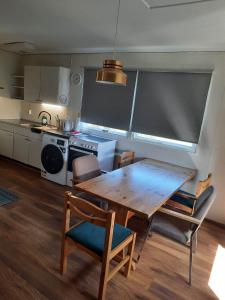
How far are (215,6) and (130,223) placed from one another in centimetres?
252

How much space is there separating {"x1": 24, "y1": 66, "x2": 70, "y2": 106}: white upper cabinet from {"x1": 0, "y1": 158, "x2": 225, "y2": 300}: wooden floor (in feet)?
7.00

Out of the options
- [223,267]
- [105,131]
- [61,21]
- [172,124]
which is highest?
[61,21]

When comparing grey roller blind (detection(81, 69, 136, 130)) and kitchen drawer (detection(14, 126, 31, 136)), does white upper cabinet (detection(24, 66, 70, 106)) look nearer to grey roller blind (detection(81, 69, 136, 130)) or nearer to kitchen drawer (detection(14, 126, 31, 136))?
grey roller blind (detection(81, 69, 136, 130))

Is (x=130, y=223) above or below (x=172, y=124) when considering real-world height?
below

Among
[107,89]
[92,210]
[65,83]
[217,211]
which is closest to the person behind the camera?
[92,210]

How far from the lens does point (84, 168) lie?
101 inches

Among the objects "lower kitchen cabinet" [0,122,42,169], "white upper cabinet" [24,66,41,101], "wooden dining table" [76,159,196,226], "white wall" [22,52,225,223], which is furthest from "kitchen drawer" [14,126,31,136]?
"wooden dining table" [76,159,196,226]

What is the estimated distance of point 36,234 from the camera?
2.48m

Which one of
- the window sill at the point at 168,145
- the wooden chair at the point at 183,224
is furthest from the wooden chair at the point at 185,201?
the window sill at the point at 168,145

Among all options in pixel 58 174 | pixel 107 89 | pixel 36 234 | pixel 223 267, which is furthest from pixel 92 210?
pixel 107 89

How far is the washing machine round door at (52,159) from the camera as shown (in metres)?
3.80

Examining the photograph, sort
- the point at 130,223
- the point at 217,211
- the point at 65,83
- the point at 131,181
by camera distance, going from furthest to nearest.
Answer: the point at 65,83, the point at 217,211, the point at 130,223, the point at 131,181

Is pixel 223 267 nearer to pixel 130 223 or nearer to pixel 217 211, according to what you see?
pixel 217 211

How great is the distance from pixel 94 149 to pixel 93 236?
1.81 meters
